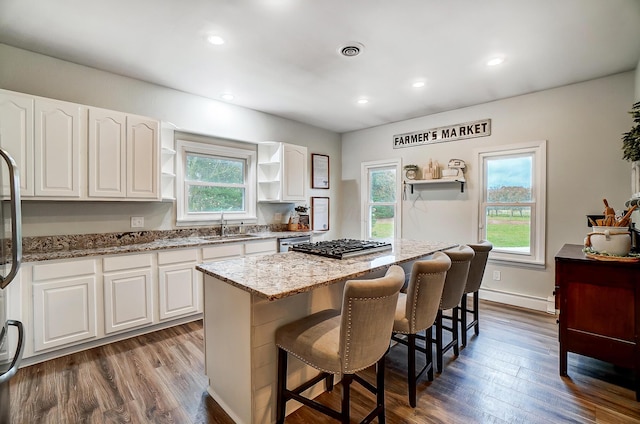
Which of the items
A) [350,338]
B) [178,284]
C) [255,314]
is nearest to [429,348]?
[350,338]

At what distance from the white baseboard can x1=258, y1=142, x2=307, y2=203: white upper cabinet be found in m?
2.98

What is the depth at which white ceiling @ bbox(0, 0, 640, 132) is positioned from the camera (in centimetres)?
210

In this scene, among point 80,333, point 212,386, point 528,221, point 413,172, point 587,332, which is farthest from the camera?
point 413,172

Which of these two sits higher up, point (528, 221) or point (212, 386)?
point (528, 221)

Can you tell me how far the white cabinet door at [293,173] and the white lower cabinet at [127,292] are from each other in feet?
6.78

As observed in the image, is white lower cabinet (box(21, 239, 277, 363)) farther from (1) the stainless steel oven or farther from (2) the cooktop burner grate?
(2) the cooktop burner grate

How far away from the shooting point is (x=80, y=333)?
8.48ft

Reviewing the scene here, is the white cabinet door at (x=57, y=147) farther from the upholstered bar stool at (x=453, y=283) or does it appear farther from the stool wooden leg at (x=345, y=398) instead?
the upholstered bar stool at (x=453, y=283)

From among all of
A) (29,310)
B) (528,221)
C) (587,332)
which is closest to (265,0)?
(29,310)

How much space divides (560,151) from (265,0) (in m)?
3.61

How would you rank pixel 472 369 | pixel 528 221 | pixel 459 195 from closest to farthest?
pixel 472 369, pixel 528 221, pixel 459 195

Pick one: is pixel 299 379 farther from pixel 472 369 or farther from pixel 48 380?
pixel 48 380

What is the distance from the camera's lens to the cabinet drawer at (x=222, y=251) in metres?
3.39

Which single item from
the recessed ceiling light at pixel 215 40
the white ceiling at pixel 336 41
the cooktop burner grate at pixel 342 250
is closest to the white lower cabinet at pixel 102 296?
the cooktop burner grate at pixel 342 250
